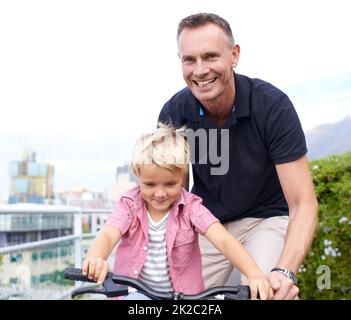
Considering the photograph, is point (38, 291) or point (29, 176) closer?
point (29, 176)

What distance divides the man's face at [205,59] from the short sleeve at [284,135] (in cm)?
18

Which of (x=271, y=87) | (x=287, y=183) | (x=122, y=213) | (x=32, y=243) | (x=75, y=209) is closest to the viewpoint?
(x=122, y=213)

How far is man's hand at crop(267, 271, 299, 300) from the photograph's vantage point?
1511 millimetres

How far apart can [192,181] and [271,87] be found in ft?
1.34

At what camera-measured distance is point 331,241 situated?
3205 mm

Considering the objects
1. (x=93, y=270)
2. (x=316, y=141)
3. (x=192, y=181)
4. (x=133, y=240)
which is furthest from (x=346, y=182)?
(x=93, y=270)

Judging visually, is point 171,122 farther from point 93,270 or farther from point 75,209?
point 75,209

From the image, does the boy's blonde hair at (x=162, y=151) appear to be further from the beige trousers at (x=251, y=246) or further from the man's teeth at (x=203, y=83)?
the beige trousers at (x=251, y=246)

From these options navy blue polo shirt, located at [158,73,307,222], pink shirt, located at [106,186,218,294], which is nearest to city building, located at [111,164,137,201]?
navy blue polo shirt, located at [158,73,307,222]

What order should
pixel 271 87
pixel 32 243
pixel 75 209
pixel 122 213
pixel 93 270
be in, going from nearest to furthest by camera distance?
pixel 93 270 < pixel 122 213 < pixel 271 87 < pixel 32 243 < pixel 75 209

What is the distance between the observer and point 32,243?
2982 millimetres

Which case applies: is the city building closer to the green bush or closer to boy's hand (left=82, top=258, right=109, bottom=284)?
boy's hand (left=82, top=258, right=109, bottom=284)

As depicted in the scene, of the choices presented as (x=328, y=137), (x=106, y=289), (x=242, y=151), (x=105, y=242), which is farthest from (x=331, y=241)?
(x=106, y=289)

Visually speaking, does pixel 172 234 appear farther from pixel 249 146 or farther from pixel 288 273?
pixel 249 146
